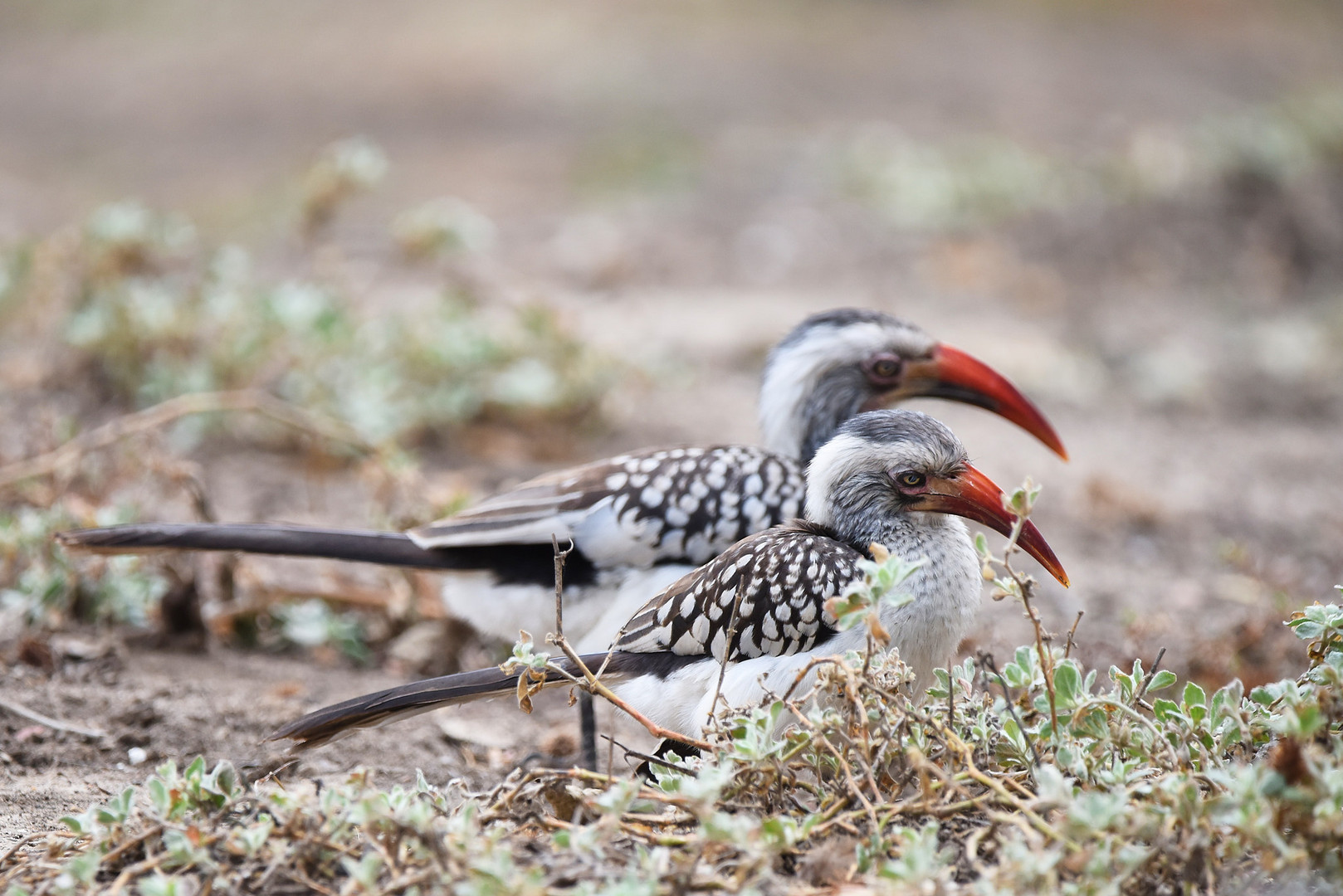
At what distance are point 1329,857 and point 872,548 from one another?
2.78 feet

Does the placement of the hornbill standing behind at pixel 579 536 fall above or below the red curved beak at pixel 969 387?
below

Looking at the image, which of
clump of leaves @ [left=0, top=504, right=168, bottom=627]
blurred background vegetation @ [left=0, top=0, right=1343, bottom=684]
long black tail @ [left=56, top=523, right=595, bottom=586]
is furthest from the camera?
blurred background vegetation @ [left=0, top=0, right=1343, bottom=684]

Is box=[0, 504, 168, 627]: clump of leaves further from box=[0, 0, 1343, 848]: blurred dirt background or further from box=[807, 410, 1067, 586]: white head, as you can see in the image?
box=[807, 410, 1067, 586]: white head

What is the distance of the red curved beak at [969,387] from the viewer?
3537 millimetres

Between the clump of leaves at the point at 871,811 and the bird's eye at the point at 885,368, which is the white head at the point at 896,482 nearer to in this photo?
the clump of leaves at the point at 871,811

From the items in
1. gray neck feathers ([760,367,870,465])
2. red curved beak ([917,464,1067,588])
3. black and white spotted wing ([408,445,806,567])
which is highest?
gray neck feathers ([760,367,870,465])

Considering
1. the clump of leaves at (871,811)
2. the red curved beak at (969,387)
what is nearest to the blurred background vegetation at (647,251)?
the red curved beak at (969,387)

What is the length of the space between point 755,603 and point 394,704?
0.75m

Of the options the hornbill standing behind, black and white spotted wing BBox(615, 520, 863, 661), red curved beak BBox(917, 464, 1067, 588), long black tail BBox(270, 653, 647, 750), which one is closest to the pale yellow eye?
the hornbill standing behind

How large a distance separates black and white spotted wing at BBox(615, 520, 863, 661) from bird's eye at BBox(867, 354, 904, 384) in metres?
1.01

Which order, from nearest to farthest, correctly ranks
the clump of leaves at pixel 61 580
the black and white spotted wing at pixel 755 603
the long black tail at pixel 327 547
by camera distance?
1. the black and white spotted wing at pixel 755 603
2. the long black tail at pixel 327 547
3. the clump of leaves at pixel 61 580

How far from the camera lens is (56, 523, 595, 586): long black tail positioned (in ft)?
9.77

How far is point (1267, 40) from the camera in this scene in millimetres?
13773

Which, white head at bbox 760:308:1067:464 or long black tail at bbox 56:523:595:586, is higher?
white head at bbox 760:308:1067:464
